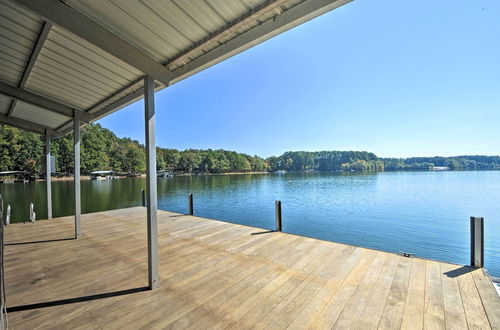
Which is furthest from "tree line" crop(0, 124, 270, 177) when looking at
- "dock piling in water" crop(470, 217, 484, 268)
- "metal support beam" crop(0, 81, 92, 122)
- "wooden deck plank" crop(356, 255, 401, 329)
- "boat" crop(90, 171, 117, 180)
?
"dock piling in water" crop(470, 217, 484, 268)

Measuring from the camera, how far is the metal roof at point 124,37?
1.80 meters

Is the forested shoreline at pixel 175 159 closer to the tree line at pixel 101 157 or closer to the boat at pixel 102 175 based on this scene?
the tree line at pixel 101 157

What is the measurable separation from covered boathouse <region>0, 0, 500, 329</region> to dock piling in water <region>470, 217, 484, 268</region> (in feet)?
0.10

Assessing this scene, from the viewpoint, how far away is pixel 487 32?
10.9m

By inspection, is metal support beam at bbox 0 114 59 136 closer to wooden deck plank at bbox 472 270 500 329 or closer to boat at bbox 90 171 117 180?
wooden deck plank at bbox 472 270 500 329

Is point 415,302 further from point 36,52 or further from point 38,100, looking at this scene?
point 38,100

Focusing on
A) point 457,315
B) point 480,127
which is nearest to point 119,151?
point 457,315

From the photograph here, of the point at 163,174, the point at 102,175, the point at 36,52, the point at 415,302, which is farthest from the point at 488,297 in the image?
the point at 163,174

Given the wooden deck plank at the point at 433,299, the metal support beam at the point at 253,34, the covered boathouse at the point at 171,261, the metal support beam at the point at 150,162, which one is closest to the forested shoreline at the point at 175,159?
the covered boathouse at the point at 171,261

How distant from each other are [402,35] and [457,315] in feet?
43.6

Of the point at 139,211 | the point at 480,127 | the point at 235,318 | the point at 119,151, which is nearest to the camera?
the point at 235,318

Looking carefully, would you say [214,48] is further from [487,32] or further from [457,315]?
[487,32]

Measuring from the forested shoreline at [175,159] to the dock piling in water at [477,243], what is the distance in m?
38.0

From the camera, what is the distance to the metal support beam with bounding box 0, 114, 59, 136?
5.22 metres
